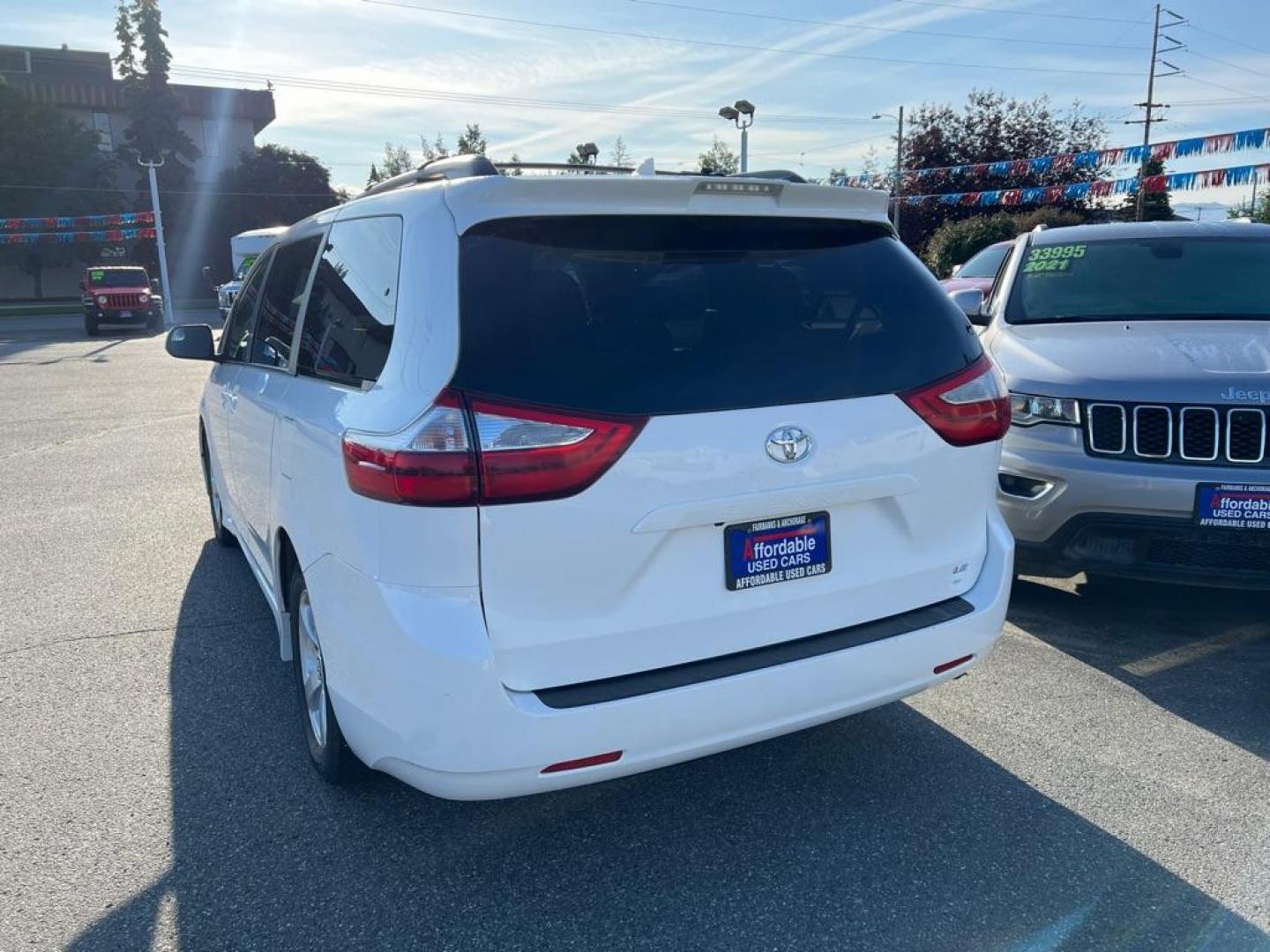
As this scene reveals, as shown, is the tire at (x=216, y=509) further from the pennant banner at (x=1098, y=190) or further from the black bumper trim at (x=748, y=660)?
the pennant banner at (x=1098, y=190)

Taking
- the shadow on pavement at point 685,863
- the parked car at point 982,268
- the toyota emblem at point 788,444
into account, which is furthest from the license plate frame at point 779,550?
the parked car at point 982,268

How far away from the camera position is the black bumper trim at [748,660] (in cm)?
246

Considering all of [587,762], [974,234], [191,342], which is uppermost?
[974,234]

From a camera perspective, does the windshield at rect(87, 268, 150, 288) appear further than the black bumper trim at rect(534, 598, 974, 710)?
Yes

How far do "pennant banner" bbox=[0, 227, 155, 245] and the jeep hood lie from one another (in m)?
45.8

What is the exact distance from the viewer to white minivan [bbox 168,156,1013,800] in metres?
2.39

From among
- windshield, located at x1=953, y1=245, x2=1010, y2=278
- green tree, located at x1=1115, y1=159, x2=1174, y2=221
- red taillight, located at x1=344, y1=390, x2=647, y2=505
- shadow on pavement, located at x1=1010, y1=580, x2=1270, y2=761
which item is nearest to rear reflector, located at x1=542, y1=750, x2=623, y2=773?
red taillight, located at x1=344, y1=390, x2=647, y2=505

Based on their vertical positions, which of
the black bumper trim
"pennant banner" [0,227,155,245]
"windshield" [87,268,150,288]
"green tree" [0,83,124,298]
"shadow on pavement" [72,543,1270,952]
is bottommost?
"shadow on pavement" [72,543,1270,952]

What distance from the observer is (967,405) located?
2.97 m

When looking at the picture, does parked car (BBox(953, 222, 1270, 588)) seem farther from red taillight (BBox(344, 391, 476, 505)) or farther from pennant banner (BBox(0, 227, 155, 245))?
pennant banner (BBox(0, 227, 155, 245))

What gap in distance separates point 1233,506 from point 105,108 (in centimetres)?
6188

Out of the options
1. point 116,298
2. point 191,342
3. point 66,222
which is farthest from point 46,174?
point 191,342

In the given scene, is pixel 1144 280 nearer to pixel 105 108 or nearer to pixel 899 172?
pixel 899 172

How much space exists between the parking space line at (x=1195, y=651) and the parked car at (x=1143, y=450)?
14.0 inches
